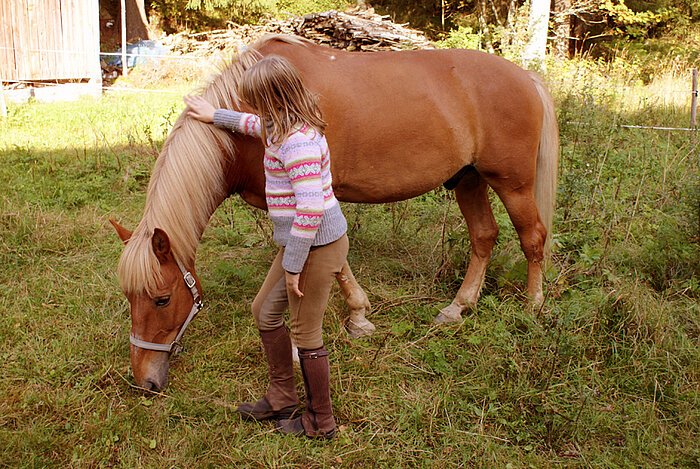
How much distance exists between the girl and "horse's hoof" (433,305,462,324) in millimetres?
1258

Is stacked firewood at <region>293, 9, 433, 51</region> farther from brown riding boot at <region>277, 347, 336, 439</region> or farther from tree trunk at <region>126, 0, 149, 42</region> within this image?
tree trunk at <region>126, 0, 149, 42</region>

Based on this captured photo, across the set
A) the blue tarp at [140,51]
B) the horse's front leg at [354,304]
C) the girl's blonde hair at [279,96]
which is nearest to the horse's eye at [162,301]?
the girl's blonde hair at [279,96]

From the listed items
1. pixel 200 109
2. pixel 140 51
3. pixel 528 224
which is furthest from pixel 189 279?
pixel 140 51

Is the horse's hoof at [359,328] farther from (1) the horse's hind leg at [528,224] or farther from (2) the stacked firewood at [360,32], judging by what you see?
(2) the stacked firewood at [360,32]

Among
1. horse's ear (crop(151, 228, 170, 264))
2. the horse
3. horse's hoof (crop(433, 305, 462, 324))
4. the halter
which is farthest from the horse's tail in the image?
horse's ear (crop(151, 228, 170, 264))

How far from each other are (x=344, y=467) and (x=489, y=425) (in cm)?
74

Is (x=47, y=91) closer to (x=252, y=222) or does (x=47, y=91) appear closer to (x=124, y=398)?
(x=252, y=222)

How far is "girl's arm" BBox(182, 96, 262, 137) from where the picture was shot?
8.14ft

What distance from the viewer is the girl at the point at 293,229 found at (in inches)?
78.4

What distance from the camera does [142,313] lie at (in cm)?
250

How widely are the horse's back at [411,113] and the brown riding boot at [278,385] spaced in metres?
1.02

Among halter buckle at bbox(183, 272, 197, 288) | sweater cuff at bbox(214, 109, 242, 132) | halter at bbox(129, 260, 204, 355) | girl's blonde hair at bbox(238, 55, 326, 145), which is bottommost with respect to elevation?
halter at bbox(129, 260, 204, 355)

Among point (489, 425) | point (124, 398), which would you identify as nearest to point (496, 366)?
point (489, 425)

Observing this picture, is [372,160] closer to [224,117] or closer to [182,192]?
[224,117]
